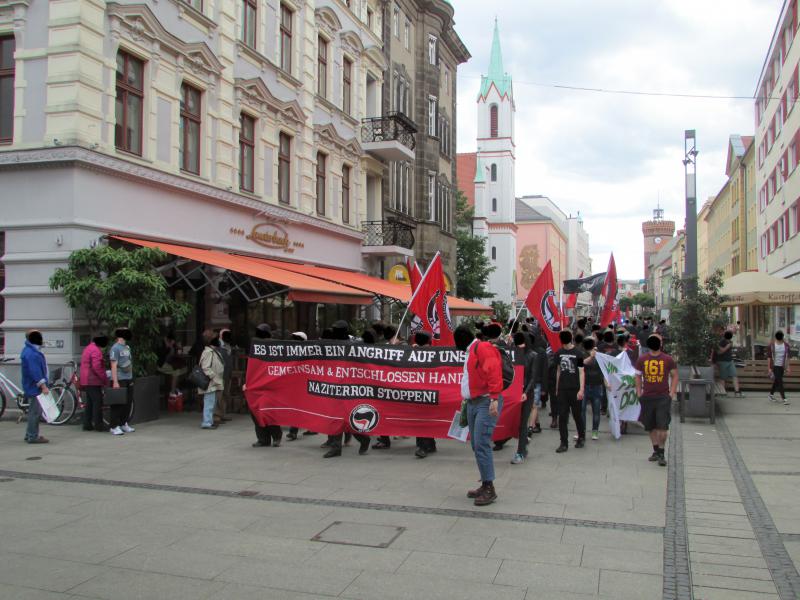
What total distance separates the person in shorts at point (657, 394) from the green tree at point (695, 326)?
5810 millimetres

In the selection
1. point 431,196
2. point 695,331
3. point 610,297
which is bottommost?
point 695,331

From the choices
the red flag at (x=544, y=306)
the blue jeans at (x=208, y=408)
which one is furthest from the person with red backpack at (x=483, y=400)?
the blue jeans at (x=208, y=408)

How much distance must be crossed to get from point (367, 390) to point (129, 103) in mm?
8244

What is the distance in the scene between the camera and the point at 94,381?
11.7 m

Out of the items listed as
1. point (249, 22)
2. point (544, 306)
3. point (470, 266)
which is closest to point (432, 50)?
point (249, 22)

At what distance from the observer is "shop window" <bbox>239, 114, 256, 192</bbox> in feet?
61.1

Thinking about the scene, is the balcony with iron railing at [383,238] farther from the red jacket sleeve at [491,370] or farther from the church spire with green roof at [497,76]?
the church spire with green roof at [497,76]

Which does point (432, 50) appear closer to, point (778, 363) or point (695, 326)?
point (695, 326)

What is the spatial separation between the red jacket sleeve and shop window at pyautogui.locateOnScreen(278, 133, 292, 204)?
14.2 meters

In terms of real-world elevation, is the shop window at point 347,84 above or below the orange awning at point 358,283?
above

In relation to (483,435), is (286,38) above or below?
above

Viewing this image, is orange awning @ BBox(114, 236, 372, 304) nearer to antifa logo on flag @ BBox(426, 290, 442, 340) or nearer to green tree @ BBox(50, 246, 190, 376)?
green tree @ BBox(50, 246, 190, 376)

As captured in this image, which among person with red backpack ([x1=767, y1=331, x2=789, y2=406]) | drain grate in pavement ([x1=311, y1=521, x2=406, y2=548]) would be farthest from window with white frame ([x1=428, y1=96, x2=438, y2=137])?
drain grate in pavement ([x1=311, y1=521, x2=406, y2=548])

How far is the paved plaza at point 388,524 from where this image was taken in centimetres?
509
